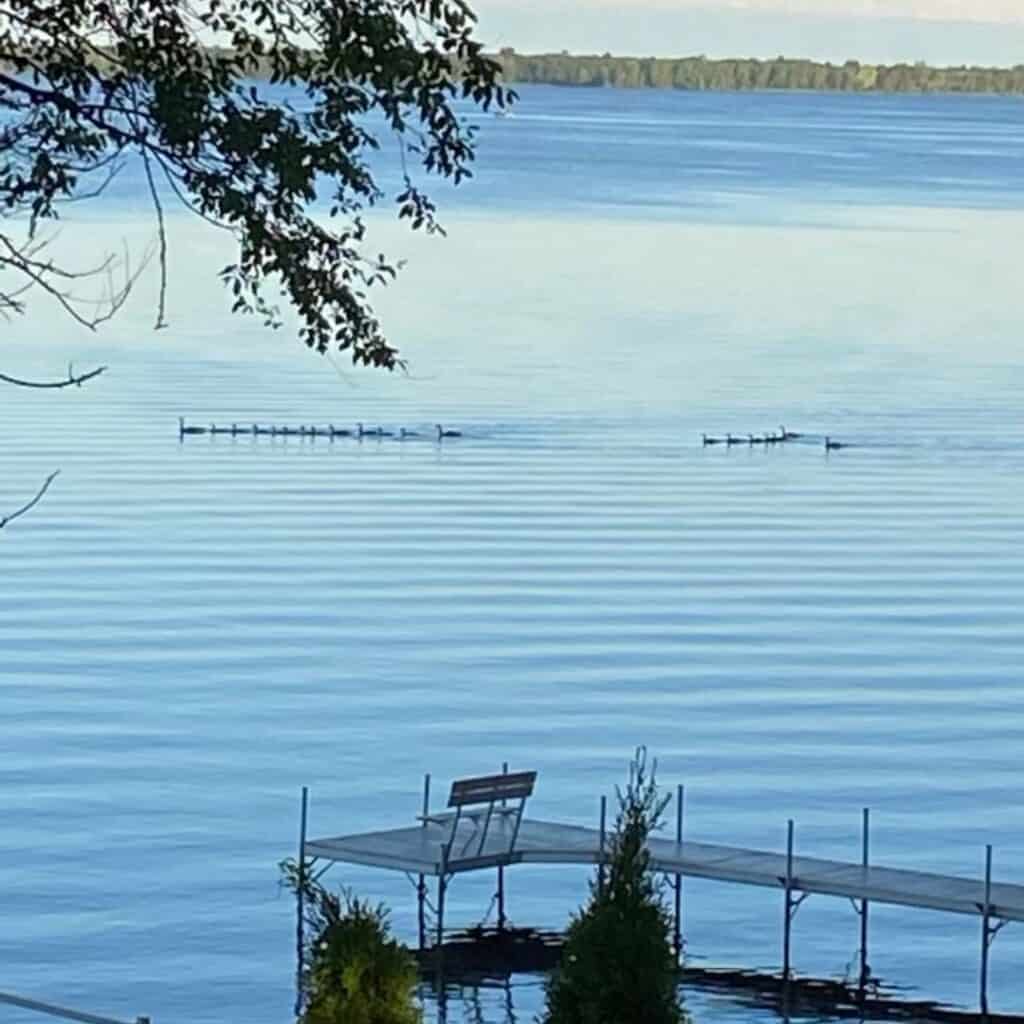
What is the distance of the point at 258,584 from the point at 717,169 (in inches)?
5578

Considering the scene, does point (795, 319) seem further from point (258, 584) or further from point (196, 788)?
point (196, 788)

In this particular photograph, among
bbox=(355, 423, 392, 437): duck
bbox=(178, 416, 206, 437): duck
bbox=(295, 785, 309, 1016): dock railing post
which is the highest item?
bbox=(355, 423, 392, 437): duck

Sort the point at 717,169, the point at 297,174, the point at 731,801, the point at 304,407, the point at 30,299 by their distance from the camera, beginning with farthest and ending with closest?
the point at 717,169 → the point at 30,299 → the point at 304,407 → the point at 731,801 → the point at 297,174

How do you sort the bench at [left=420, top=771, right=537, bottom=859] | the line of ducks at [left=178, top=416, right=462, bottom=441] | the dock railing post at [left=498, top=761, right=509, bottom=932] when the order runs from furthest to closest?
the line of ducks at [left=178, top=416, right=462, bottom=441], the dock railing post at [left=498, top=761, right=509, bottom=932], the bench at [left=420, top=771, right=537, bottom=859]

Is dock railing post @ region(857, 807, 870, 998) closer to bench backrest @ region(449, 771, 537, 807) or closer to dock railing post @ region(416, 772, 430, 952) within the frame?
bench backrest @ region(449, 771, 537, 807)

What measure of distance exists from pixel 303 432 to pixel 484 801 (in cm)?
3066

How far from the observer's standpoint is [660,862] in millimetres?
20672

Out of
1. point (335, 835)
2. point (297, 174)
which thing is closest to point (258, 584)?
point (335, 835)

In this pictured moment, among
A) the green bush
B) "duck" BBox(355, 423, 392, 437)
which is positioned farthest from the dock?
"duck" BBox(355, 423, 392, 437)

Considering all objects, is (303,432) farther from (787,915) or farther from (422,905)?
(787,915)

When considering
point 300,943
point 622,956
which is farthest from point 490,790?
point 622,956

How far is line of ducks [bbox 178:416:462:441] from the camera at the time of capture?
166 ft

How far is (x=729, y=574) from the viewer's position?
37.8 meters

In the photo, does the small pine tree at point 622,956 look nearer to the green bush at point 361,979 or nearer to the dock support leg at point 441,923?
the green bush at point 361,979
